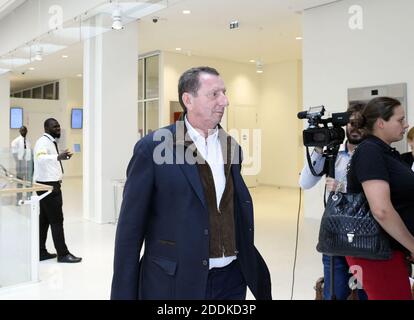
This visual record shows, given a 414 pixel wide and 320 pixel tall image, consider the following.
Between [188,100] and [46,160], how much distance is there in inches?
145

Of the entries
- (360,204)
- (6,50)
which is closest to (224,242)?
(360,204)

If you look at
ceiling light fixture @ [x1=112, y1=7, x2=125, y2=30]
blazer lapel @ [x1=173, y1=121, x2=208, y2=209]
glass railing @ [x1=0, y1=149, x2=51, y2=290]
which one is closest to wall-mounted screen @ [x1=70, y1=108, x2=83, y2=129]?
ceiling light fixture @ [x1=112, y1=7, x2=125, y2=30]

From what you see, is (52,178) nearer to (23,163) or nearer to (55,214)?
(55,214)

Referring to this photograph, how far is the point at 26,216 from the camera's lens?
14.4 ft

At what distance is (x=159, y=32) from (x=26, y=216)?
239 inches

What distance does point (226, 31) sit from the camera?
932 centimetres

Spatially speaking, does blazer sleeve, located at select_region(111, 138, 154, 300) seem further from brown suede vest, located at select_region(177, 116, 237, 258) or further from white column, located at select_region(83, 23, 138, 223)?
white column, located at select_region(83, 23, 138, 223)

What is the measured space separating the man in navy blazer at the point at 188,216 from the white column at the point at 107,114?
19.0ft

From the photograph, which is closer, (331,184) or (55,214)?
(331,184)

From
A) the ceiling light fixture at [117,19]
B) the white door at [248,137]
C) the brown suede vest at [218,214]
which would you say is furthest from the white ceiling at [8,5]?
the brown suede vest at [218,214]

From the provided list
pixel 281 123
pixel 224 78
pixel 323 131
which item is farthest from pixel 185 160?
pixel 281 123

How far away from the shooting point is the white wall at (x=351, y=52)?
6234 millimetres

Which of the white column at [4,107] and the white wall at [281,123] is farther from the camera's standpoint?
the white column at [4,107]

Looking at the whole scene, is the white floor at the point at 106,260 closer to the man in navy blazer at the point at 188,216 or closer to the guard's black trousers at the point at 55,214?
the guard's black trousers at the point at 55,214
